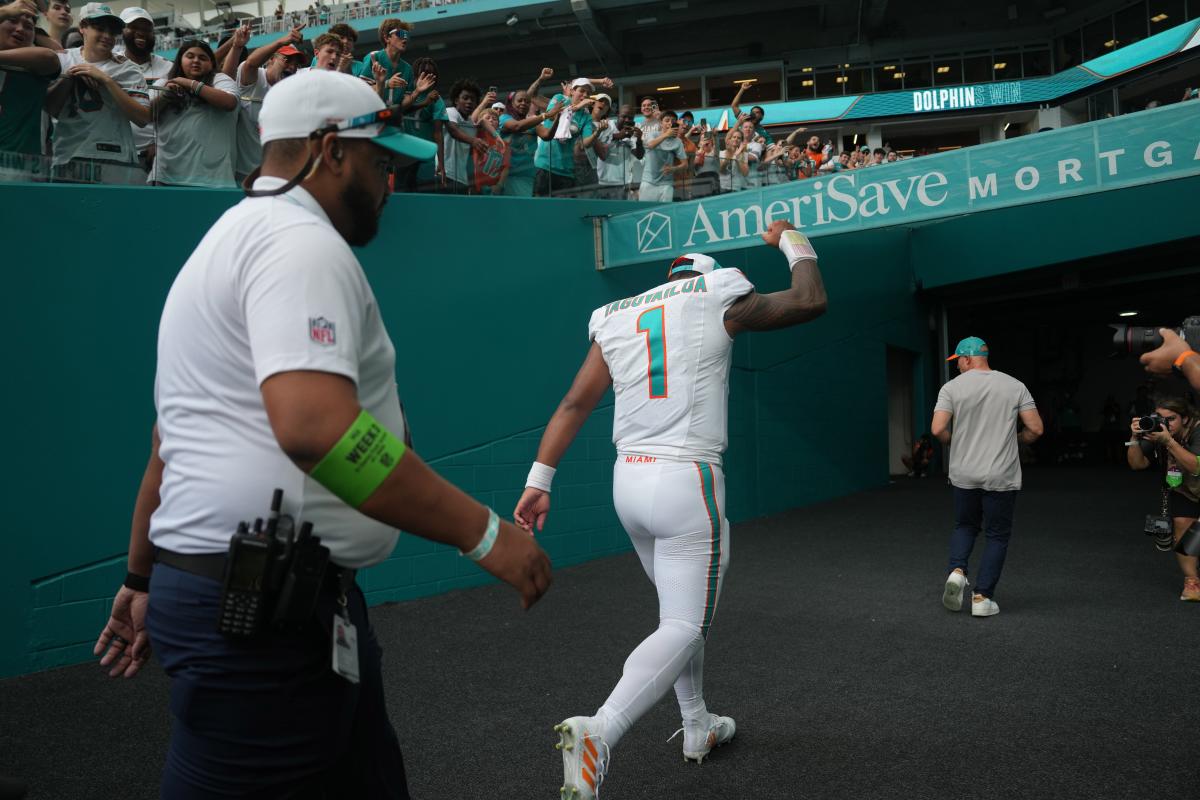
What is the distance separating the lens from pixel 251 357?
4.46 feet

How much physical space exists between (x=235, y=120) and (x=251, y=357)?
5211 mm

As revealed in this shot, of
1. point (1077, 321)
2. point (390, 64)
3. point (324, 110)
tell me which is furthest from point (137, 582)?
point (1077, 321)

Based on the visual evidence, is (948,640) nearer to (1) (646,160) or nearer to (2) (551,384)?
(2) (551,384)

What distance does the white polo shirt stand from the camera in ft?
4.19

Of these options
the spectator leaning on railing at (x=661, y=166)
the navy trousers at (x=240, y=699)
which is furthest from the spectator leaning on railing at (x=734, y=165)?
the navy trousers at (x=240, y=699)

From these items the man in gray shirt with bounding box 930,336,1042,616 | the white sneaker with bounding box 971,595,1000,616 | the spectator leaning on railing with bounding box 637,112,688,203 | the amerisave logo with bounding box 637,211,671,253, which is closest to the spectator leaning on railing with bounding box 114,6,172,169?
the amerisave logo with bounding box 637,211,671,253

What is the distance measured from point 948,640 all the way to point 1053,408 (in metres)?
22.0

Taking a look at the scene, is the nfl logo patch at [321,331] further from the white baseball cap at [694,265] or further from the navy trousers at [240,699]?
the white baseball cap at [694,265]

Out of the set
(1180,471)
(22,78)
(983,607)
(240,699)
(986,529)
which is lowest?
(983,607)

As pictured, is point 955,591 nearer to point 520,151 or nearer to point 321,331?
point 520,151

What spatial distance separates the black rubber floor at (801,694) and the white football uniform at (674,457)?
0.66 metres

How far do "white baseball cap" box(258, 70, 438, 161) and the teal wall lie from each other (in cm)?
432

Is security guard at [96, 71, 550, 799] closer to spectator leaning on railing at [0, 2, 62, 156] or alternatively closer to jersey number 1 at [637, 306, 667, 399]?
jersey number 1 at [637, 306, 667, 399]

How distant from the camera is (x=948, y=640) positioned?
5.19m
